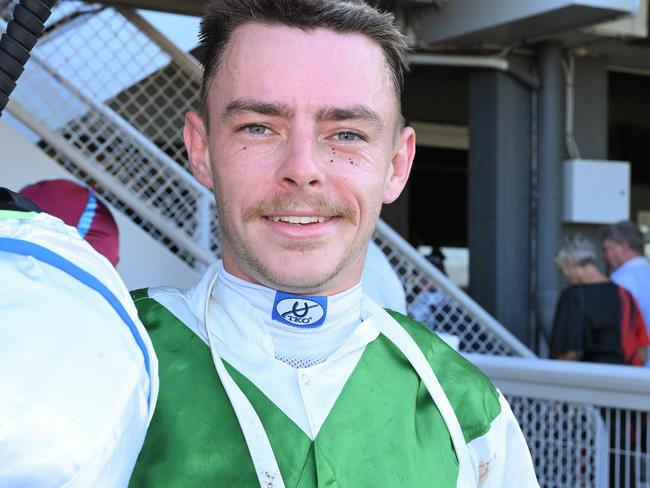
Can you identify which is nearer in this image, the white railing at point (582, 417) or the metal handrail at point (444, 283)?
the white railing at point (582, 417)

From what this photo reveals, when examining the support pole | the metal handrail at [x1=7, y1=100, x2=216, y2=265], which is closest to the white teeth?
the metal handrail at [x1=7, y1=100, x2=216, y2=265]

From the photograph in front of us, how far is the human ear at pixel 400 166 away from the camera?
1.48m

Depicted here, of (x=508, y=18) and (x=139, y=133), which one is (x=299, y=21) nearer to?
(x=139, y=133)

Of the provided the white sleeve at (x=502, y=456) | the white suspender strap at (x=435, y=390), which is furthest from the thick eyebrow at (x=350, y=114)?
the white sleeve at (x=502, y=456)

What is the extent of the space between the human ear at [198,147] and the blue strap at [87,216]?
109cm

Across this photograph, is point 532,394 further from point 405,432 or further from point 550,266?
point 550,266

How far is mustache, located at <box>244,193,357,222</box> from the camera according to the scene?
4.09 ft

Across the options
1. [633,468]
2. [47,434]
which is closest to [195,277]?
[633,468]

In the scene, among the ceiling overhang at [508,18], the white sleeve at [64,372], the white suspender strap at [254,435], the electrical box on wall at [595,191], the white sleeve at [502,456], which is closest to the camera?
the white sleeve at [64,372]

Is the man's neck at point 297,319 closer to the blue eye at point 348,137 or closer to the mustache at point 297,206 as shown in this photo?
the mustache at point 297,206

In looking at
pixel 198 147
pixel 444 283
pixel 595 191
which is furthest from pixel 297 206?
pixel 595 191

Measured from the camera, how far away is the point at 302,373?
51.4 inches

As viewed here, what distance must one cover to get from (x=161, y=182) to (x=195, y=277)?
66cm

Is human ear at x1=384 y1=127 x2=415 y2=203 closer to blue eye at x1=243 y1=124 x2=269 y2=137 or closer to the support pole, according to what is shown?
blue eye at x1=243 y1=124 x2=269 y2=137
